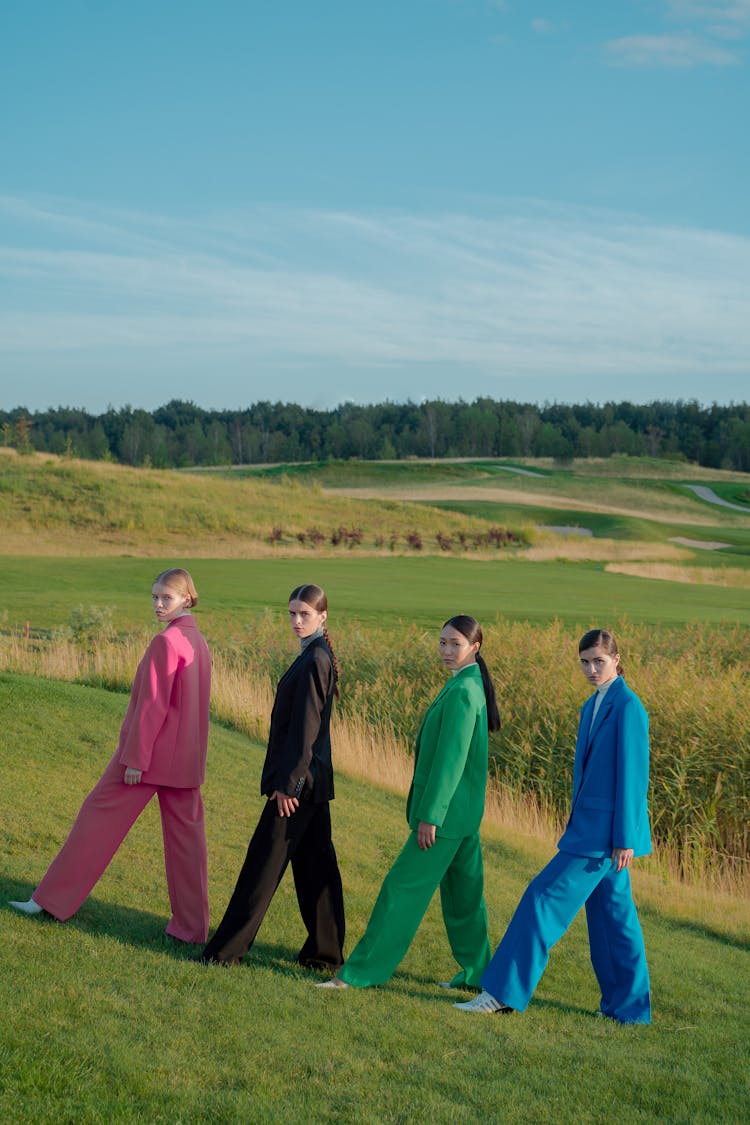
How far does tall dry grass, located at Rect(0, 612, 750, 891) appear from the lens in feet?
48.6

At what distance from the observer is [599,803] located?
21.6 ft

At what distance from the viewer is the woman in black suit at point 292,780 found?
6582 millimetres

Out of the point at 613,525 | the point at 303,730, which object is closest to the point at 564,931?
the point at 303,730

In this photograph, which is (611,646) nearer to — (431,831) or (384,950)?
(431,831)

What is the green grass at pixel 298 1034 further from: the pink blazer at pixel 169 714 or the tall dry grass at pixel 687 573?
the tall dry grass at pixel 687 573

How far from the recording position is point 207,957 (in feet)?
21.9

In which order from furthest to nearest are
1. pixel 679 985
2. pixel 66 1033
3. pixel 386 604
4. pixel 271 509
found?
pixel 271 509, pixel 386 604, pixel 679 985, pixel 66 1033

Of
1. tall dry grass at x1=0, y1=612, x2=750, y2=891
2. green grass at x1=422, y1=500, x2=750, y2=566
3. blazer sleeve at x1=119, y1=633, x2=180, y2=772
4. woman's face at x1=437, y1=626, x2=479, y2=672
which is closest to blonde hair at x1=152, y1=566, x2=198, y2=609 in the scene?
blazer sleeve at x1=119, y1=633, x2=180, y2=772

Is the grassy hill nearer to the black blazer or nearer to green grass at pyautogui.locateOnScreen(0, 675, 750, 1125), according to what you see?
green grass at pyautogui.locateOnScreen(0, 675, 750, 1125)

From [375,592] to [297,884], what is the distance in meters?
25.3

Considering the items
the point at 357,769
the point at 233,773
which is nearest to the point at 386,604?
the point at 357,769

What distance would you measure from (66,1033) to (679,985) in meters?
4.07

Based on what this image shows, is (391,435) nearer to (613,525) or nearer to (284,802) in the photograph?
(613,525)

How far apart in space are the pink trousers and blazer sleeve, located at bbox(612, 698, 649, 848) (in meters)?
2.50
